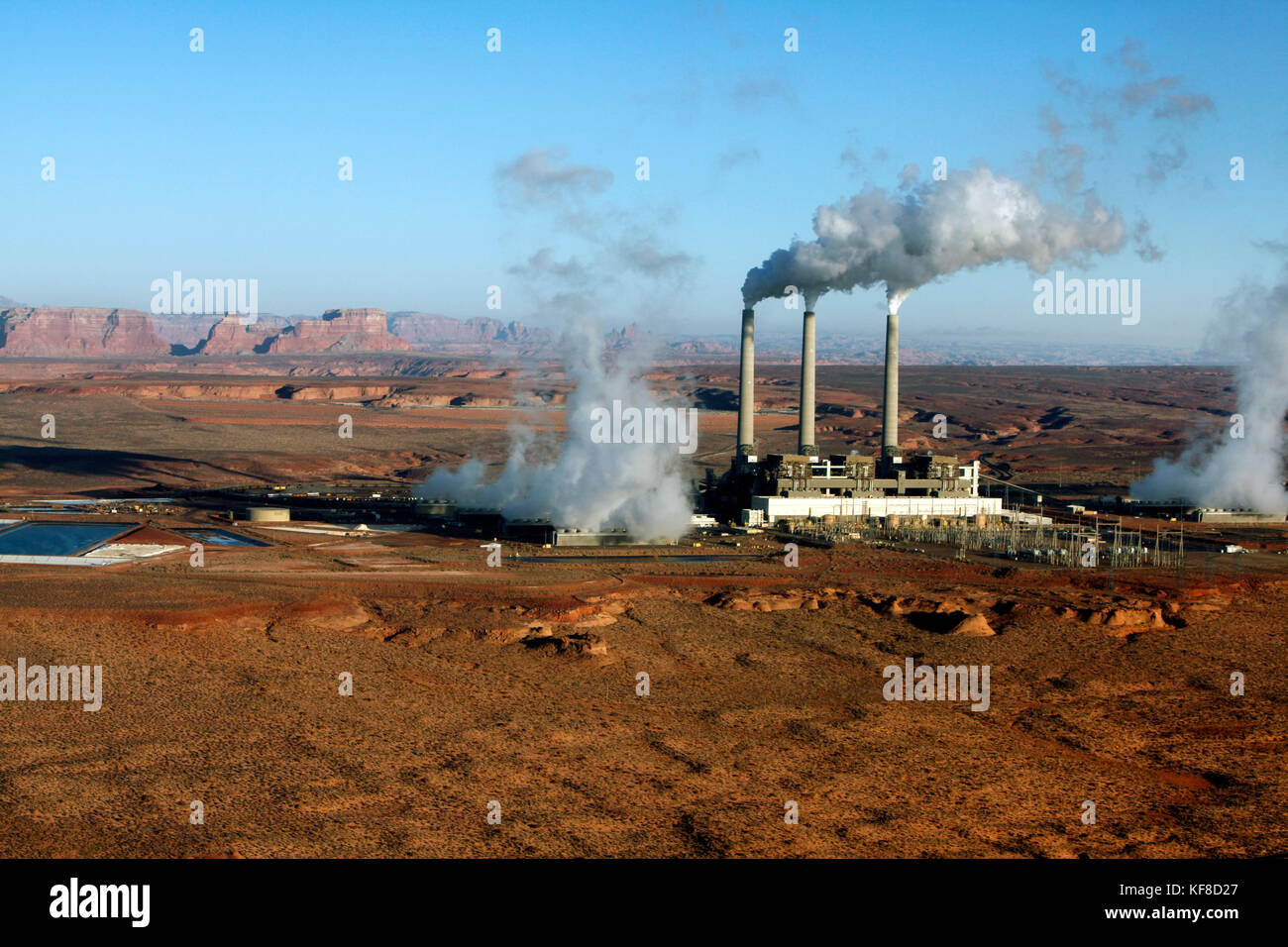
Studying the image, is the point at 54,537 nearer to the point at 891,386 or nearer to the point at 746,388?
the point at 746,388

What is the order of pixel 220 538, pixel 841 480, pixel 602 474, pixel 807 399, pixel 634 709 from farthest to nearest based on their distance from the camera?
pixel 807 399
pixel 841 480
pixel 602 474
pixel 220 538
pixel 634 709

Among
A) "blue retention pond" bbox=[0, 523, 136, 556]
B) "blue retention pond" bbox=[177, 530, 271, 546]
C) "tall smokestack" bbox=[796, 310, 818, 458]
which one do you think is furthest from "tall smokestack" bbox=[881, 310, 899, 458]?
"blue retention pond" bbox=[0, 523, 136, 556]

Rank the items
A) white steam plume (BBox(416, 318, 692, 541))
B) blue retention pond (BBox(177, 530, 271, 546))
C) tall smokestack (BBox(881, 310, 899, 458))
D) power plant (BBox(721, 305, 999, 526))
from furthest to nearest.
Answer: tall smokestack (BBox(881, 310, 899, 458)) → power plant (BBox(721, 305, 999, 526)) → white steam plume (BBox(416, 318, 692, 541)) → blue retention pond (BBox(177, 530, 271, 546))

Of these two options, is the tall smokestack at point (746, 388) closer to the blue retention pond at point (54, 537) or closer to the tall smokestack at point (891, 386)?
the tall smokestack at point (891, 386)

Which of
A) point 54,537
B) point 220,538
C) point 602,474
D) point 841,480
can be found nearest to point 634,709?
point 602,474

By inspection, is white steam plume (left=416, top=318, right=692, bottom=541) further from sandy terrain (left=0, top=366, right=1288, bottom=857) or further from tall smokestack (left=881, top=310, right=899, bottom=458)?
tall smokestack (left=881, top=310, right=899, bottom=458)

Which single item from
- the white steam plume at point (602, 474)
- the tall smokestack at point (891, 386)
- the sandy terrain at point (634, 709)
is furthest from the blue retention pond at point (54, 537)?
the tall smokestack at point (891, 386)
